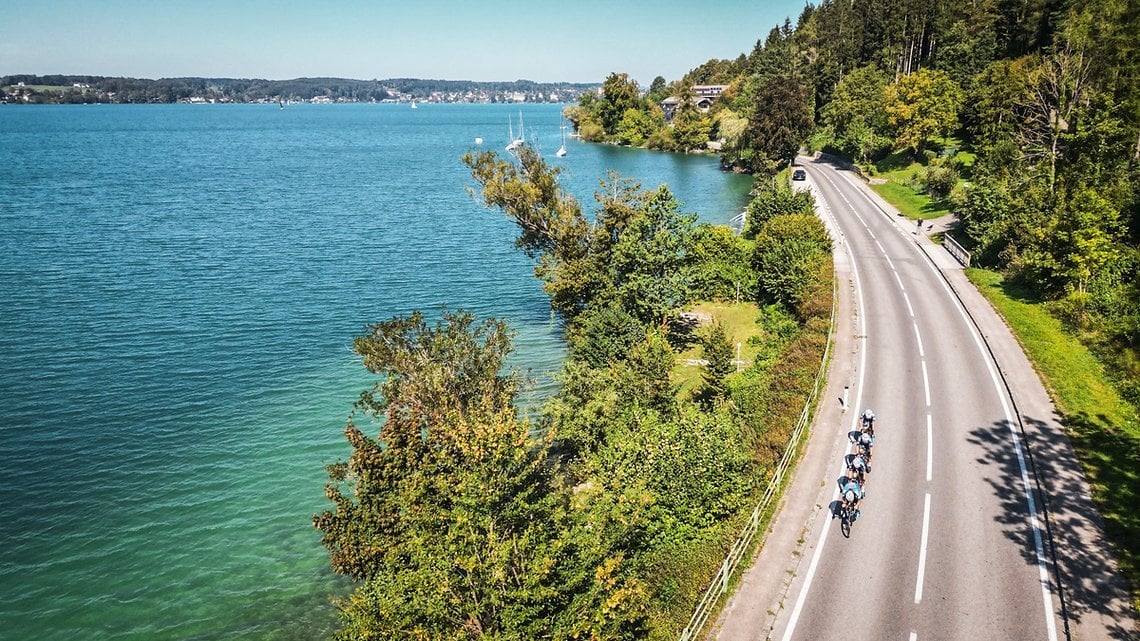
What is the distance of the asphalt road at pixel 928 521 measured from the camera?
20141 mm

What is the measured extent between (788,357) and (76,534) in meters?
38.8

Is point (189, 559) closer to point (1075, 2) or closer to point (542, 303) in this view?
point (542, 303)

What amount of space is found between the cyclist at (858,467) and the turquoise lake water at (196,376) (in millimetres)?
22127

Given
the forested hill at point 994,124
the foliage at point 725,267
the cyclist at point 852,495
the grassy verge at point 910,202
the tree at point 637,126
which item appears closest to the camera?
the cyclist at point 852,495

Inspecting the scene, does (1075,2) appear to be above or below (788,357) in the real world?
above

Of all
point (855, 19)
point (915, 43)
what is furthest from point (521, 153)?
point (855, 19)

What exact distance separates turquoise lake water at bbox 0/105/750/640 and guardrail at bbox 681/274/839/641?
1614 centimetres

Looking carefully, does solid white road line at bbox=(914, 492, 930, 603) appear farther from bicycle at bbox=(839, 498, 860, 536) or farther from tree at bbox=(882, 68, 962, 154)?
tree at bbox=(882, 68, 962, 154)

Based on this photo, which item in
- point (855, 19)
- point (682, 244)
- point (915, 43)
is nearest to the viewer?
point (682, 244)

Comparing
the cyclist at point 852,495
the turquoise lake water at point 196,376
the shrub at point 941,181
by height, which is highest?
the shrub at point 941,181

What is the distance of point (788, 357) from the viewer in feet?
129

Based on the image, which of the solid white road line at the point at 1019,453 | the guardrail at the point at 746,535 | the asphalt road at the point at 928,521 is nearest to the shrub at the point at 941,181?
the solid white road line at the point at 1019,453

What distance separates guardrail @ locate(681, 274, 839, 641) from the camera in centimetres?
2008

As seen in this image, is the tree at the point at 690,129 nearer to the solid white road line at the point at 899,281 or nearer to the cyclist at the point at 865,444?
the solid white road line at the point at 899,281
